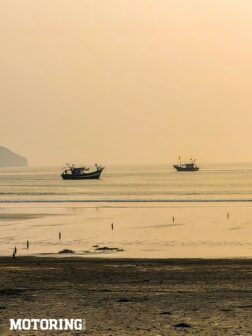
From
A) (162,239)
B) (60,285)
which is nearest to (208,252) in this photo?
(162,239)

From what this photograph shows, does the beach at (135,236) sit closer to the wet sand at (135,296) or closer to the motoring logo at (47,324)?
the wet sand at (135,296)

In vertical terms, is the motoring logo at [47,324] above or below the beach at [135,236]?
above

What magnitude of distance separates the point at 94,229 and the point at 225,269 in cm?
2660

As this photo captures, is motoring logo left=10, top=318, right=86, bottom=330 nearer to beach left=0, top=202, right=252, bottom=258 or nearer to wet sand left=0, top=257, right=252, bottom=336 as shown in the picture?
wet sand left=0, top=257, right=252, bottom=336

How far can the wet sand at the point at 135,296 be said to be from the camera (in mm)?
14348

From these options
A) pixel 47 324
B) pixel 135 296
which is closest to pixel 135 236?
pixel 135 296

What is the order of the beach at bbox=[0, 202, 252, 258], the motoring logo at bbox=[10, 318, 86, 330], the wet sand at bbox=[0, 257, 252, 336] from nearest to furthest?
the motoring logo at bbox=[10, 318, 86, 330] < the wet sand at bbox=[0, 257, 252, 336] < the beach at bbox=[0, 202, 252, 258]

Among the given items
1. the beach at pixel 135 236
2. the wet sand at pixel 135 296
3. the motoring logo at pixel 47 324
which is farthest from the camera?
the beach at pixel 135 236

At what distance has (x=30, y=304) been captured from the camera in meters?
17.0

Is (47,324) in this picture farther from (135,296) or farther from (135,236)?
(135,236)

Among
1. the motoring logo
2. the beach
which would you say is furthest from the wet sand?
the beach

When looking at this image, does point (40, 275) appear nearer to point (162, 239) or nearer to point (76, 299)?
point (76, 299)

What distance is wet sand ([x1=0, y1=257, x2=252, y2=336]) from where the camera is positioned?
47.1ft

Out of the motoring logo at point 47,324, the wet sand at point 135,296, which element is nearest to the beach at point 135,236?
the wet sand at point 135,296
